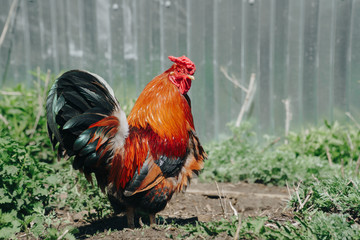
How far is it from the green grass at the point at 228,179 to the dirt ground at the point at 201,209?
148mm

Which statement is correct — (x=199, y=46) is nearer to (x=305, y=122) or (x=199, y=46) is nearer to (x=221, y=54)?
(x=221, y=54)

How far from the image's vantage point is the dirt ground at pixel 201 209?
10.1 ft

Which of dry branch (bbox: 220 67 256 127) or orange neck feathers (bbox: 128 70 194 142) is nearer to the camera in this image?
orange neck feathers (bbox: 128 70 194 142)

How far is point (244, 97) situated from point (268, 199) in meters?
2.54

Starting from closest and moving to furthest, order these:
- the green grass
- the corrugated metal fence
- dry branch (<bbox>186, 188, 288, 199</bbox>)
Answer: the green grass < dry branch (<bbox>186, 188, 288, 199</bbox>) < the corrugated metal fence

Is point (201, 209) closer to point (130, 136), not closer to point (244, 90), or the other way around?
point (130, 136)

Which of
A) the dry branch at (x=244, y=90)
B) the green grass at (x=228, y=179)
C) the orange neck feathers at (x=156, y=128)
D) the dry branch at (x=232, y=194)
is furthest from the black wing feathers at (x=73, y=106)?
the dry branch at (x=244, y=90)

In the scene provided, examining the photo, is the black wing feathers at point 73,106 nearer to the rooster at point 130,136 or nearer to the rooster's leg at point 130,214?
the rooster at point 130,136

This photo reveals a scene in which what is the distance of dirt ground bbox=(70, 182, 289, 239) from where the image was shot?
121 inches

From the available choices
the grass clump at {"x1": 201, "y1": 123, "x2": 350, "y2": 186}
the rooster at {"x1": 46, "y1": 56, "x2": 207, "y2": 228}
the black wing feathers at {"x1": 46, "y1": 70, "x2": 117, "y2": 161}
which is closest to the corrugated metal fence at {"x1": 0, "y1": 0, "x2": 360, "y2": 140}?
the grass clump at {"x1": 201, "y1": 123, "x2": 350, "y2": 186}

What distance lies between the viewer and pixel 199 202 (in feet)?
15.0

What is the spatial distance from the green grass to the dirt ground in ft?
0.48

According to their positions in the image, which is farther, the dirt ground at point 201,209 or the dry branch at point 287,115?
the dry branch at point 287,115

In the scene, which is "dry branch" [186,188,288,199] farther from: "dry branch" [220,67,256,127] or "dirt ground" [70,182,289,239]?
"dry branch" [220,67,256,127]
